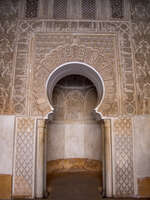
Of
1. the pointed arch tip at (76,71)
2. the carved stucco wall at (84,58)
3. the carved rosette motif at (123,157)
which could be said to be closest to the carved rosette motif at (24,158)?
the carved stucco wall at (84,58)

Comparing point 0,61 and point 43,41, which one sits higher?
point 43,41

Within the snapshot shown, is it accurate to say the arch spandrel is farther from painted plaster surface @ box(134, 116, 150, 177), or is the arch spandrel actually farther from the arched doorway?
the arched doorway

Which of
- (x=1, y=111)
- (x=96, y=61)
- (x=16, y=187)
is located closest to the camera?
(x=16, y=187)

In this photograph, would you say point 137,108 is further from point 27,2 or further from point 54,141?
point 27,2

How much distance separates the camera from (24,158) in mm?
5066

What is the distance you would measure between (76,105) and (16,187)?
14.3 ft

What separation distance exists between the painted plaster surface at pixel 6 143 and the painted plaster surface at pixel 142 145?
3389 mm

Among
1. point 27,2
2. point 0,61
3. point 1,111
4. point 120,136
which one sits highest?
point 27,2

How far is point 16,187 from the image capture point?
4922 millimetres

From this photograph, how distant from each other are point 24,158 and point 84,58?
3.27 meters

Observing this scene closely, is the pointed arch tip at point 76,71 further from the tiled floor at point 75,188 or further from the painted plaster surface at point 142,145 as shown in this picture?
the tiled floor at point 75,188

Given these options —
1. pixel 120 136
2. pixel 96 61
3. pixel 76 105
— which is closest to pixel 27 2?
pixel 96 61

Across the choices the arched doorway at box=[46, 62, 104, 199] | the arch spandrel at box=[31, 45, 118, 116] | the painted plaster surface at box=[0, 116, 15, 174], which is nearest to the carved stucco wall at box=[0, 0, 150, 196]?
the arch spandrel at box=[31, 45, 118, 116]

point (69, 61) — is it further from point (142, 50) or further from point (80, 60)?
point (142, 50)
